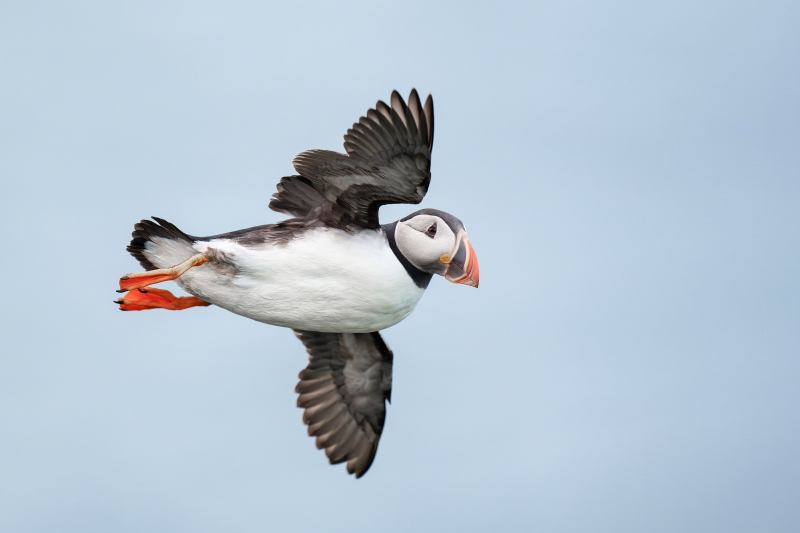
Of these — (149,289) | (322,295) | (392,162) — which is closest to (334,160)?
→ (392,162)

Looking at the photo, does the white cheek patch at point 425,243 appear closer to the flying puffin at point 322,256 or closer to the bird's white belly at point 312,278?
the flying puffin at point 322,256

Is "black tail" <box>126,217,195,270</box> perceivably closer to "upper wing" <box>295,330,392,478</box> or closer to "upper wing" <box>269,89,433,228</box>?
"upper wing" <box>269,89,433,228</box>

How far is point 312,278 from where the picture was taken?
985 centimetres

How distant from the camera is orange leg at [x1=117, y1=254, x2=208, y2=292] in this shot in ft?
32.0

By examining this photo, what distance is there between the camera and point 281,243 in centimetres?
986

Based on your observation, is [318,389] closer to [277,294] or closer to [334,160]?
[277,294]

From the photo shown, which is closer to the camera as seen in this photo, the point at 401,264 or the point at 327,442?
the point at 401,264

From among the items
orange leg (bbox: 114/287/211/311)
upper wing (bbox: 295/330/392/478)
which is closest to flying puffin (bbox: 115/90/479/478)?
orange leg (bbox: 114/287/211/311)

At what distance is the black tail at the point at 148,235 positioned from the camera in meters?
9.84

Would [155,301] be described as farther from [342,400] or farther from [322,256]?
[342,400]

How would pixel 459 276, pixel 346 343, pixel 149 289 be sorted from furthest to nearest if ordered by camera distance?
pixel 346 343, pixel 149 289, pixel 459 276

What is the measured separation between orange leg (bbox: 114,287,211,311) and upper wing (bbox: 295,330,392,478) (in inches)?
60.9

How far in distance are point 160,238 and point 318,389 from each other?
8.59 ft

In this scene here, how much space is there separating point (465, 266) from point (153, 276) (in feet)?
7.94
